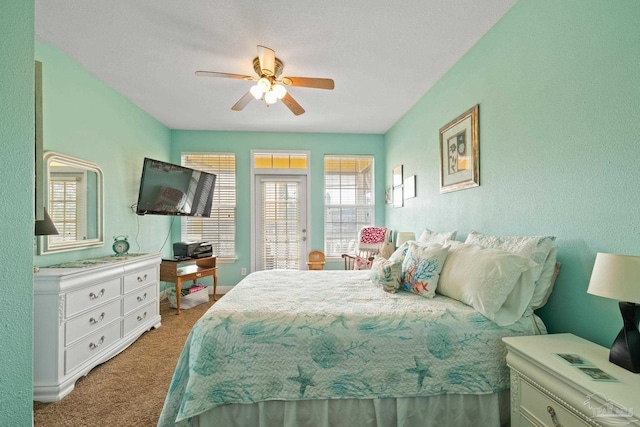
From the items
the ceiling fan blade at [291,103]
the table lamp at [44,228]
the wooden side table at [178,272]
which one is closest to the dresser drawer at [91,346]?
the table lamp at [44,228]

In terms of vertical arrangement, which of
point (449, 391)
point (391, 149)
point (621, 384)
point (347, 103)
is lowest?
point (449, 391)

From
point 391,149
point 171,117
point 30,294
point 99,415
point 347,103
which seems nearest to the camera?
point 30,294

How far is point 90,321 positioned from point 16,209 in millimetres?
1827

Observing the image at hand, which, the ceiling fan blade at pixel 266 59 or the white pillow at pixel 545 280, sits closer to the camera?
the white pillow at pixel 545 280

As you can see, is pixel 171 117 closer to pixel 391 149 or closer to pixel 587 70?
pixel 391 149

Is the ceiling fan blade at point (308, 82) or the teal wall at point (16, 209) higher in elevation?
the ceiling fan blade at point (308, 82)

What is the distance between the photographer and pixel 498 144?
2143 mm

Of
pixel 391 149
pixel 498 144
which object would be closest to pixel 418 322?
pixel 498 144

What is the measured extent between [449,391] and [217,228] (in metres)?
A: 4.02

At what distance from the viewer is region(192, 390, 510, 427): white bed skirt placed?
1.47 metres

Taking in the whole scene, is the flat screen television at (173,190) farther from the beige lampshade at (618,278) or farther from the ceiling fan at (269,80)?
the beige lampshade at (618,278)

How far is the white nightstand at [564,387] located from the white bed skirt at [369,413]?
0.16m

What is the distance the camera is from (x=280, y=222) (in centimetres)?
480

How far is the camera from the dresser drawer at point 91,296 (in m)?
2.08
